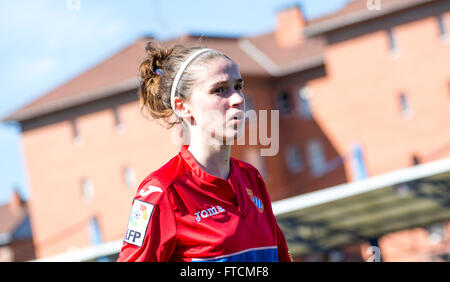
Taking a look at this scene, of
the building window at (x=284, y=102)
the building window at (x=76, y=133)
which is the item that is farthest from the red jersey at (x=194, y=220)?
the building window at (x=284, y=102)

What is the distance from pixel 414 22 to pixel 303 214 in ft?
63.5

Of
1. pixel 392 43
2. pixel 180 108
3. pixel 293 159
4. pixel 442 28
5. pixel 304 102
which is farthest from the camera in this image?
pixel 293 159

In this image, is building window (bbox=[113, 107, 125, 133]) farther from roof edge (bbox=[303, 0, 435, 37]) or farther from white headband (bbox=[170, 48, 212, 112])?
white headband (bbox=[170, 48, 212, 112])

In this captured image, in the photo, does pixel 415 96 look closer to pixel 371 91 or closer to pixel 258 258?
pixel 371 91

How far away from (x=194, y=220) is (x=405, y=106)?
118 ft

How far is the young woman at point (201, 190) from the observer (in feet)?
7.27

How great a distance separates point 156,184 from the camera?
2271 millimetres

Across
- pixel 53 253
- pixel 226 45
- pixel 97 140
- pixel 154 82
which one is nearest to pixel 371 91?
pixel 226 45

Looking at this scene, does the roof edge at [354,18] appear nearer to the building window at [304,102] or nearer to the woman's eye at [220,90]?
the building window at [304,102]

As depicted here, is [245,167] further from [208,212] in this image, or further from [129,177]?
[129,177]

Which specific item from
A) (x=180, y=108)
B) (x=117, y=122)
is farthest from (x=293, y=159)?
(x=180, y=108)

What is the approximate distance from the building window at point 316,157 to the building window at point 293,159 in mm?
689

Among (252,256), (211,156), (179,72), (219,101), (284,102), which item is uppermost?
(284,102)
